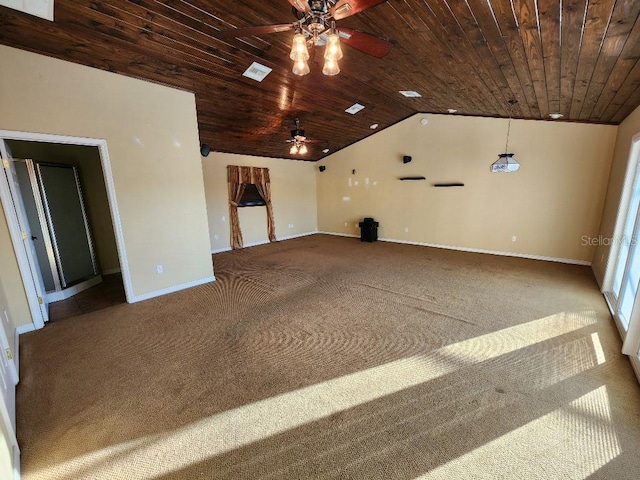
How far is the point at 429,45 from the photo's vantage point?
270 centimetres

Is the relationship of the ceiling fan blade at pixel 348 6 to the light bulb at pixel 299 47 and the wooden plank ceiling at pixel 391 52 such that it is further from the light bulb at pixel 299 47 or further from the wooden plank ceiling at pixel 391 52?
the wooden plank ceiling at pixel 391 52

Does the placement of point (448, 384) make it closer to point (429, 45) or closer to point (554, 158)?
point (429, 45)

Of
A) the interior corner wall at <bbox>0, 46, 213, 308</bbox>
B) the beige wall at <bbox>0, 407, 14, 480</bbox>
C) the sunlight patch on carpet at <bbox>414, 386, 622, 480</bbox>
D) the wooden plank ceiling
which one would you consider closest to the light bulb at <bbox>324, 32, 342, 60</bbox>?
the wooden plank ceiling

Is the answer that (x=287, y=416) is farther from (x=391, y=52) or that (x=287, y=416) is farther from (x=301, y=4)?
(x=391, y=52)

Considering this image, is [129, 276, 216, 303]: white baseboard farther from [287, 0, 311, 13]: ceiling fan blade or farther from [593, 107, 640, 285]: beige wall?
[593, 107, 640, 285]: beige wall

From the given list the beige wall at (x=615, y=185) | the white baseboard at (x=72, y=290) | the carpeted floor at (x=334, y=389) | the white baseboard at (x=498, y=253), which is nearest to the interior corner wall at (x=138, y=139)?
the carpeted floor at (x=334, y=389)

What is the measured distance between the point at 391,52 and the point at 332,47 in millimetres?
1669

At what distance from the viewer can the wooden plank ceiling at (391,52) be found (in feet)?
6.73

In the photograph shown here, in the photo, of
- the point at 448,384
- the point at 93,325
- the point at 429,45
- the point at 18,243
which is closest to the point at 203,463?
the point at 448,384

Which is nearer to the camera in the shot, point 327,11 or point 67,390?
point 327,11

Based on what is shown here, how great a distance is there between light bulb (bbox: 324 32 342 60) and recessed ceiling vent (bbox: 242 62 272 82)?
1.96 m

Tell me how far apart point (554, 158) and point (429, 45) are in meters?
3.99

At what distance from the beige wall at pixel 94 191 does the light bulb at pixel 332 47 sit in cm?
438
